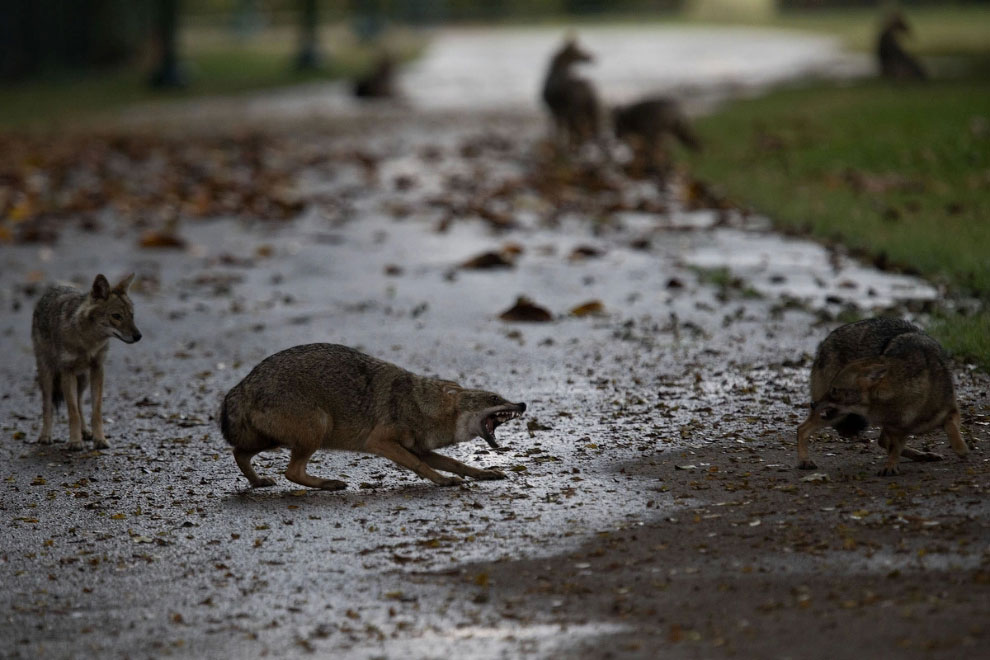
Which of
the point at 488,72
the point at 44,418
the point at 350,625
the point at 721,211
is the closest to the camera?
the point at 350,625

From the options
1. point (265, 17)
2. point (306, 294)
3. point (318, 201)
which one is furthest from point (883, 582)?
point (265, 17)

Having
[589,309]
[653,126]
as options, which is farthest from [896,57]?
[589,309]

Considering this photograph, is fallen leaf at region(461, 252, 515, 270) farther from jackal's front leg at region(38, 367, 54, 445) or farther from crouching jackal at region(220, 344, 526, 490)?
crouching jackal at region(220, 344, 526, 490)

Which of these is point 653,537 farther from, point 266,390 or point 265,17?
point 265,17

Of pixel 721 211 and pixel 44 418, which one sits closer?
pixel 44 418

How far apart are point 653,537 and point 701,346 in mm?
3852

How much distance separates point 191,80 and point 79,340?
3298cm

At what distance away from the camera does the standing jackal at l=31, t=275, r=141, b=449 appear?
788 centimetres

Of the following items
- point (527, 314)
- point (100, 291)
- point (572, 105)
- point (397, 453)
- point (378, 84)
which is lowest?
point (378, 84)

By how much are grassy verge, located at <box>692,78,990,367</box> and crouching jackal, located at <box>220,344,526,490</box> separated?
11.4 ft

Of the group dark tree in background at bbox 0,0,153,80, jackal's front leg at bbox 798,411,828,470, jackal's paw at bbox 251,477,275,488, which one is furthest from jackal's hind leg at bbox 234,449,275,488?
dark tree in background at bbox 0,0,153,80

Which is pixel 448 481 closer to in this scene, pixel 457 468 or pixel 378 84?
pixel 457 468

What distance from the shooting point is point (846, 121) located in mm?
20938

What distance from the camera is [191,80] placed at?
39438mm
